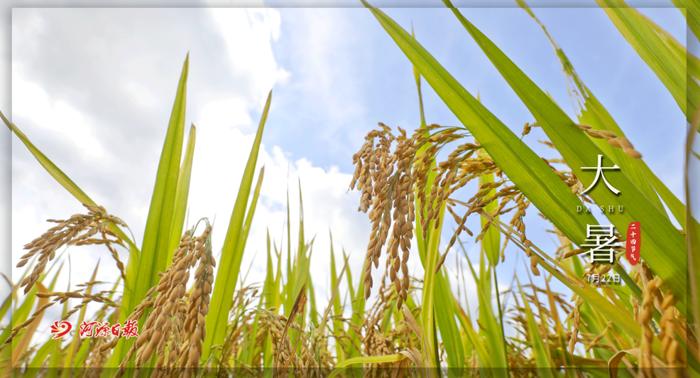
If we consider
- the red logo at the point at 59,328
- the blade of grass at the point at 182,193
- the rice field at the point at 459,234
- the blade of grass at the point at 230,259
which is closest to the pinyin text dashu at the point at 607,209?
the rice field at the point at 459,234

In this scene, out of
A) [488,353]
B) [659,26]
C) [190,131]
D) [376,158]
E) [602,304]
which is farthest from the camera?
[190,131]

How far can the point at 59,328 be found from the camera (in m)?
1.55

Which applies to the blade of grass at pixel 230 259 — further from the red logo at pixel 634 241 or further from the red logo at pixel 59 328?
the red logo at pixel 634 241

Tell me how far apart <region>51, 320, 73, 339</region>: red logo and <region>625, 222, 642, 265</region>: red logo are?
69.5 inches

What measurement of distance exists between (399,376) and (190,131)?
4.17 feet

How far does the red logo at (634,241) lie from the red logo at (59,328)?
176 cm

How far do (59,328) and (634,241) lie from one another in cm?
182

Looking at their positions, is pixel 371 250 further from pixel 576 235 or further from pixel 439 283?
pixel 439 283

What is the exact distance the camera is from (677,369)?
61cm

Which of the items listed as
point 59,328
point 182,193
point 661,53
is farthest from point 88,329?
point 661,53

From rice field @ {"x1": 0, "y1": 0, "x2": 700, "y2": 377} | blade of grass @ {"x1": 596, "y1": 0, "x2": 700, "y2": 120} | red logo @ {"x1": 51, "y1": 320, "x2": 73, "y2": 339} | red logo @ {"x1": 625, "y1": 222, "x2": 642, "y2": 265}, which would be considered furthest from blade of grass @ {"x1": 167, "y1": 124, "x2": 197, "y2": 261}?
blade of grass @ {"x1": 596, "y1": 0, "x2": 700, "y2": 120}

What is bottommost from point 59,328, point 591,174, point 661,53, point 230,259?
point 59,328

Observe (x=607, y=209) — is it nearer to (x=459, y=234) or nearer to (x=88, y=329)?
(x=459, y=234)

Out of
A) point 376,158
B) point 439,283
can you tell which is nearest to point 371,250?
point 376,158
